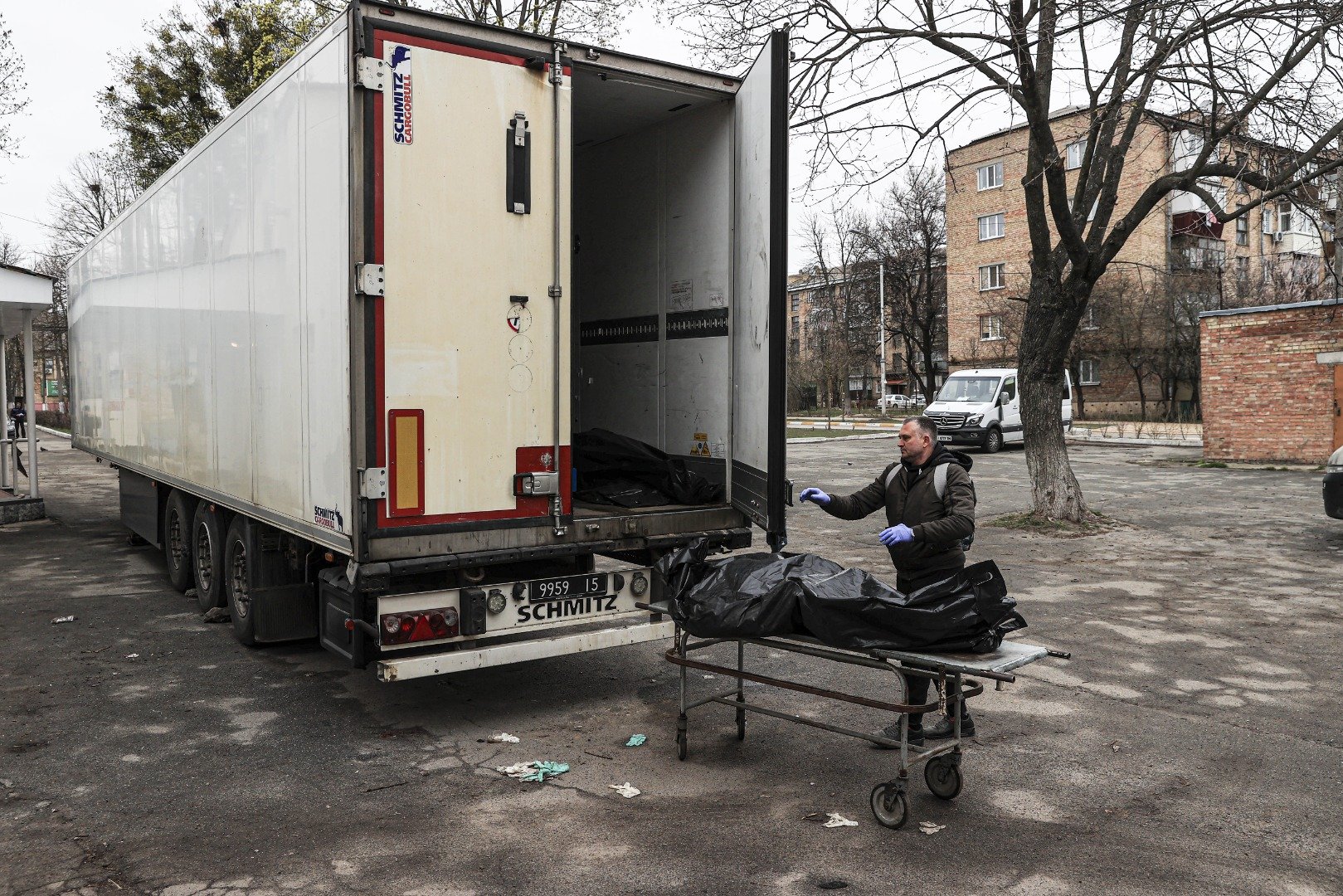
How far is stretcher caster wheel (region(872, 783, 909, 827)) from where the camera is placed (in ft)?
13.7

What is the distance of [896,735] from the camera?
204 inches

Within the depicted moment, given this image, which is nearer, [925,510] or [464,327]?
[925,510]

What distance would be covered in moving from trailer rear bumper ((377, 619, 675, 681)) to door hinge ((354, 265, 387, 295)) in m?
1.78

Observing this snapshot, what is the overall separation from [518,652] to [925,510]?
2.18m

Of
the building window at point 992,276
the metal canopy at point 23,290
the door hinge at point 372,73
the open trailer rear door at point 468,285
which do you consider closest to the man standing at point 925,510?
the open trailer rear door at point 468,285

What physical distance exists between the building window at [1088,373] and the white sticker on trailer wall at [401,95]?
44589 mm

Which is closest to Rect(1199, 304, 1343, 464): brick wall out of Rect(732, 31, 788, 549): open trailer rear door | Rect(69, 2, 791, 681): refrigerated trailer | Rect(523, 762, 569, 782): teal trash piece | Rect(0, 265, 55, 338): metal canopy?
Rect(69, 2, 791, 681): refrigerated trailer

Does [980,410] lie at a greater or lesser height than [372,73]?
lesser

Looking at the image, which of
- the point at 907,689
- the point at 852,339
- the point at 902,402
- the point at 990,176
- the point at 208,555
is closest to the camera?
the point at 907,689

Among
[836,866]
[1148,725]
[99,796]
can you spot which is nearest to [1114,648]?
[1148,725]

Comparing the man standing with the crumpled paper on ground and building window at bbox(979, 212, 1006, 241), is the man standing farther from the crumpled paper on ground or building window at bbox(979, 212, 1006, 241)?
building window at bbox(979, 212, 1006, 241)

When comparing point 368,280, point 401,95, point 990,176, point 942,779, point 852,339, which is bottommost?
point 942,779

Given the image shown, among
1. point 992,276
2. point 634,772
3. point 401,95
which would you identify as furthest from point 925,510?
point 992,276

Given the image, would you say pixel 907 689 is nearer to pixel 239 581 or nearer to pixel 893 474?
pixel 893 474
